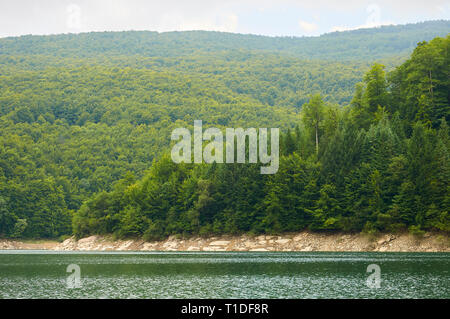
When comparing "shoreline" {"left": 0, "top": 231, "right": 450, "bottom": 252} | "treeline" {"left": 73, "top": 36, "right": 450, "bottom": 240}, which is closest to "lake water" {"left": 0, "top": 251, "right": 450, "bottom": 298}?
"shoreline" {"left": 0, "top": 231, "right": 450, "bottom": 252}

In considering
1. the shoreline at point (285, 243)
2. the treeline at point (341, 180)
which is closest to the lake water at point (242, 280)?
the shoreline at point (285, 243)

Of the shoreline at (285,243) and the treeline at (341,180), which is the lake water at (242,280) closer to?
the shoreline at (285,243)

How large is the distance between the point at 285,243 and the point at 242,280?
48.0 meters

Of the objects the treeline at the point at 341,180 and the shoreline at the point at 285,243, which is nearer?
the shoreline at the point at 285,243

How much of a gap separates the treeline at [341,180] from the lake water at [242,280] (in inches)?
736

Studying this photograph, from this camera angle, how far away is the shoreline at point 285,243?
84.1m

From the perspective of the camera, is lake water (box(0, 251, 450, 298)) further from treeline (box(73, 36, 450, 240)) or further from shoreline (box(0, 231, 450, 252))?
treeline (box(73, 36, 450, 240))

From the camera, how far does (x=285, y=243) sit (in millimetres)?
99000

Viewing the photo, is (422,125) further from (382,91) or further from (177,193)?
(177,193)

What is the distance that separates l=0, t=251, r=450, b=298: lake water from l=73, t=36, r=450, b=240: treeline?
18698 millimetres

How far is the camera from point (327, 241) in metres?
94.9

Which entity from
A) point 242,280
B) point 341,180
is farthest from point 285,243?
point 242,280

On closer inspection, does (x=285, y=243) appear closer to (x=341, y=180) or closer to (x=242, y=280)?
(x=341, y=180)
